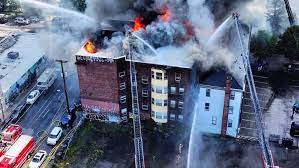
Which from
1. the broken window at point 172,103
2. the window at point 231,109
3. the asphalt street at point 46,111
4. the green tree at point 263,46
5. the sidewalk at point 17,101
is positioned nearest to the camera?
the window at point 231,109

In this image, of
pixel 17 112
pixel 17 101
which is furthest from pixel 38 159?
pixel 17 101

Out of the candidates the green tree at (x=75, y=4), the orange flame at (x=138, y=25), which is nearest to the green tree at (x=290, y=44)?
the orange flame at (x=138, y=25)

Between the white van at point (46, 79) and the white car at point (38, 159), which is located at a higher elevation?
the white van at point (46, 79)

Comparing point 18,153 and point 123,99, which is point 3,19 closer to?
point 123,99

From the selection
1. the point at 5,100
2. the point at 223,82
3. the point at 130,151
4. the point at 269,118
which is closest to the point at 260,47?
the point at 269,118

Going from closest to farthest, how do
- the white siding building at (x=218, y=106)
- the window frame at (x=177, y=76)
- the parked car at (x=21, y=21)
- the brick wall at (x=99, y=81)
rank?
the white siding building at (x=218, y=106)
the window frame at (x=177, y=76)
the brick wall at (x=99, y=81)
the parked car at (x=21, y=21)

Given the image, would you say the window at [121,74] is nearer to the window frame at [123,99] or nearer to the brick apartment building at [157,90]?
the brick apartment building at [157,90]

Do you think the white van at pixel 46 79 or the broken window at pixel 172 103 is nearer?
the broken window at pixel 172 103
